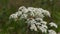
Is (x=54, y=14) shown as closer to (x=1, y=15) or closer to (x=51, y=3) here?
(x=51, y=3)

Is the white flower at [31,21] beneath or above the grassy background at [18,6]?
beneath

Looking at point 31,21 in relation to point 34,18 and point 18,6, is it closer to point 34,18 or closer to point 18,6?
point 34,18

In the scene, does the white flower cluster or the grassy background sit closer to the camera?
the white flower cluster

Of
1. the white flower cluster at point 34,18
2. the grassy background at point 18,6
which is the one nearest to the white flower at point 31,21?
the white flower cluster at point 34,18

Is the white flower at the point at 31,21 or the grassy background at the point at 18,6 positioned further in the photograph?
the grassy background at the point at 18,6

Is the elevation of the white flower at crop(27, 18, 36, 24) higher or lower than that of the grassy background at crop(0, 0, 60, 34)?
lower

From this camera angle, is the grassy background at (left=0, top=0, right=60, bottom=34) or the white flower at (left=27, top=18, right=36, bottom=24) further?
the grassy background at (left=0, top=0, right=60, bottom=34)

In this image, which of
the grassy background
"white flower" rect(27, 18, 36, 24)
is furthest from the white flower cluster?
the grassy background

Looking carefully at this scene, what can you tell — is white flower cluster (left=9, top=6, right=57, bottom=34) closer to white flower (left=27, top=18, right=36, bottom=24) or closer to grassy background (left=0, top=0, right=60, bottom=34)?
white flower (left=27, top=18, right=36, bottom=24)

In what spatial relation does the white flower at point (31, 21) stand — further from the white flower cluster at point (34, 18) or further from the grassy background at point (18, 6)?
the grassy background at point (18, 6)

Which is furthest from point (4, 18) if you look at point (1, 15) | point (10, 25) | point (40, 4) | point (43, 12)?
point (43, 12)

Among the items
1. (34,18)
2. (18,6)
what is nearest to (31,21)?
(34,18)
